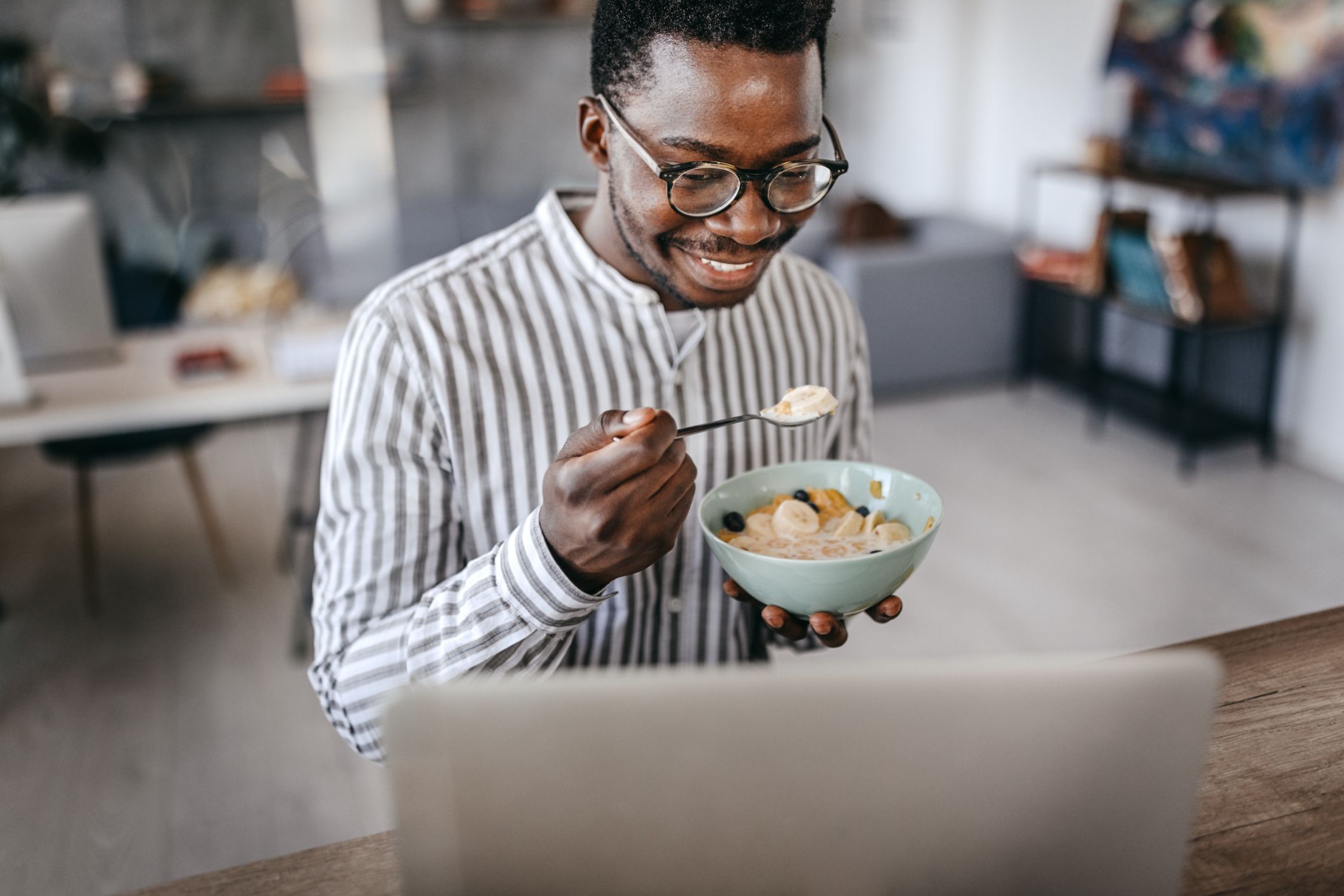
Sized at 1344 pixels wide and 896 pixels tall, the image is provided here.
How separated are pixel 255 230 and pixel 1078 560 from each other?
3.72 meters

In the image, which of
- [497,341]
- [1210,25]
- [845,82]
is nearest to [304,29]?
[845,82]

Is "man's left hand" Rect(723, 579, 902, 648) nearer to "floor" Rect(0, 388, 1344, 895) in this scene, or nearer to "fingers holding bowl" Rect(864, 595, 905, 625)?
"fingers holding bowl" Rect(864, 595, 905, 625)

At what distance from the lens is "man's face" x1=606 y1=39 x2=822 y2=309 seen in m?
0.86

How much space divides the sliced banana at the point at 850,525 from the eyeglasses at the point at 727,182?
0.86 ft

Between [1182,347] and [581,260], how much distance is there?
3.17 metres

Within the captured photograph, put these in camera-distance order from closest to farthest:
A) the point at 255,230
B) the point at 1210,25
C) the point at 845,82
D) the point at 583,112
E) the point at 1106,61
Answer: the point at 583,112 → the point at 1210,25 → the point at 1106,61 → the point at 255,230 → the point at 845,82

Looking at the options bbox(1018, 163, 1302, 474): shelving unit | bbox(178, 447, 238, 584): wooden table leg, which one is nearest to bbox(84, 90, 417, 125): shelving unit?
bbox(178, 447, 238, 584): wooden table leg

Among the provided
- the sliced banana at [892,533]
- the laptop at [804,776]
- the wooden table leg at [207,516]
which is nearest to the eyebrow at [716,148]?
the sliced banana at [892,533]

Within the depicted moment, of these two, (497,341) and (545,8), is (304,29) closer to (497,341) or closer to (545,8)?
Answer: (545,8)

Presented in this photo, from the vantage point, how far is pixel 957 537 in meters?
3.12

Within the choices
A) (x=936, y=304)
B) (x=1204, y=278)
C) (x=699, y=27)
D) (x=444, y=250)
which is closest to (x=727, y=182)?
(x=699, y=27)

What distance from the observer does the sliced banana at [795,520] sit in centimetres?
92

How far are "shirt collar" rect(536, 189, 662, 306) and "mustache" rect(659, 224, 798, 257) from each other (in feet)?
0.45

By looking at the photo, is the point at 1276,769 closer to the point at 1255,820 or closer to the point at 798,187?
the point at 1255,820
